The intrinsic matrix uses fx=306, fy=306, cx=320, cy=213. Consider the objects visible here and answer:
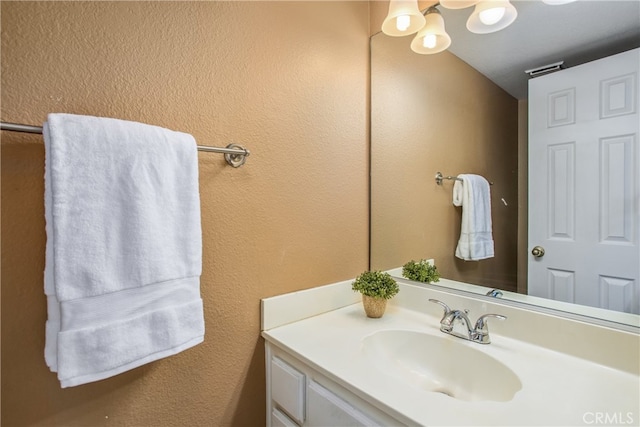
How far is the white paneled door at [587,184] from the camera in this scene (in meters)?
0.81

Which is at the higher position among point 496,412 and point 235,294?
point 235,294

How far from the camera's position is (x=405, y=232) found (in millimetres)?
1349

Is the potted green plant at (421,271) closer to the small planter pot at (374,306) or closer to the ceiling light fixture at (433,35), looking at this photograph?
the small planter pot at (374,306)

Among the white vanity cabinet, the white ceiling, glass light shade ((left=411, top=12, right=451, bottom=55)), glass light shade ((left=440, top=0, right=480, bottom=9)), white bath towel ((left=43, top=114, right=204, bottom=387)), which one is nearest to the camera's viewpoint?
white bath towel ((left=43, top=114, right=204, bottom=387))

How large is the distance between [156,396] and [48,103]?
0.76 meters

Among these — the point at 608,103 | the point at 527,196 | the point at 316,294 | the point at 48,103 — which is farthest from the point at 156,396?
the point at 608,103

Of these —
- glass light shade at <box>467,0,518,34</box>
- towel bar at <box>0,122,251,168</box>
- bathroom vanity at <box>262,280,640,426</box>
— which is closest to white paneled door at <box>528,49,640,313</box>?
bathroom vanity at <box>262,280,640,426</box>

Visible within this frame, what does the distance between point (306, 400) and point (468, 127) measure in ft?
3.57

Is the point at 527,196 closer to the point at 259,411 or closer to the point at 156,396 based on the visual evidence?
the point at 259,411

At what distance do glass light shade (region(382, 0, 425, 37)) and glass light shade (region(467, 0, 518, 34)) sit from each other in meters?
0.18

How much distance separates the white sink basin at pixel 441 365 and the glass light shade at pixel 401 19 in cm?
111

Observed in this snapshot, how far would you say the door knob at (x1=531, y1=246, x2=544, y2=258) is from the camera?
38.7 inches

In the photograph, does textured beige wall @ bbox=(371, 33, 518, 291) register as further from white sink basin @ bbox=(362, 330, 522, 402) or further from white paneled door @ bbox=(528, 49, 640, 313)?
white sink basin @ bbox=(362, 330, 522, 402)

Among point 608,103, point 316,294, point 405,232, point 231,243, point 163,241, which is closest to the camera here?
point 163,241
